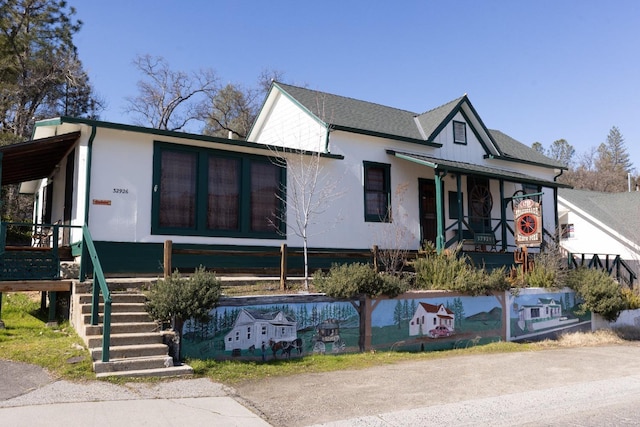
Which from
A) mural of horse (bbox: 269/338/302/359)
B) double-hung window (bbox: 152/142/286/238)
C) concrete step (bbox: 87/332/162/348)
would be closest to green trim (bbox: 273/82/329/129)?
double-hung window (bbox: 152/142/286/238)

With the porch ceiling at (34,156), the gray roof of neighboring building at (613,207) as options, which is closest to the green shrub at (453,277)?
the porch ceiling at (34,156)

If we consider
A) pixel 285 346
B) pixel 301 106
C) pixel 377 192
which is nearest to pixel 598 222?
pixel 377 192

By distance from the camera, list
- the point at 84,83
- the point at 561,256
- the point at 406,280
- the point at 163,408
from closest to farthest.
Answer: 1. the point at 163,408
2. the point at 406,280
3. the point at 561,256
4. the point at 84,83

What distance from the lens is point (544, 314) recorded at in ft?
48.5

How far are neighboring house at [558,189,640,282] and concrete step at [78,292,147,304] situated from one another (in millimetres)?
25265

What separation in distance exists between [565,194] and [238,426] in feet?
104

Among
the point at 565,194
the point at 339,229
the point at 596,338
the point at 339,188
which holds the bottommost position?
the point at 596,338

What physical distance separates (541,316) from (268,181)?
28.4 feet

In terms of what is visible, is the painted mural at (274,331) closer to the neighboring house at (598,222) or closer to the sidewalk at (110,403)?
the sidewalk at (110,403)

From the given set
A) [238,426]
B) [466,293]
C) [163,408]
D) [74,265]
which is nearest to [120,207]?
[74,265]

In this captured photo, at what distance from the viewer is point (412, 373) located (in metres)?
9.10

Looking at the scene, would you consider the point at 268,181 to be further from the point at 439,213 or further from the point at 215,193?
the point at 439,213

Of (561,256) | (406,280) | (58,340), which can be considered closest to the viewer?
(58,340)

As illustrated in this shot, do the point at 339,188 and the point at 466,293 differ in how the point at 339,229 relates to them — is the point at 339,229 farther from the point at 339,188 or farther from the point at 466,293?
the point at 466,293
